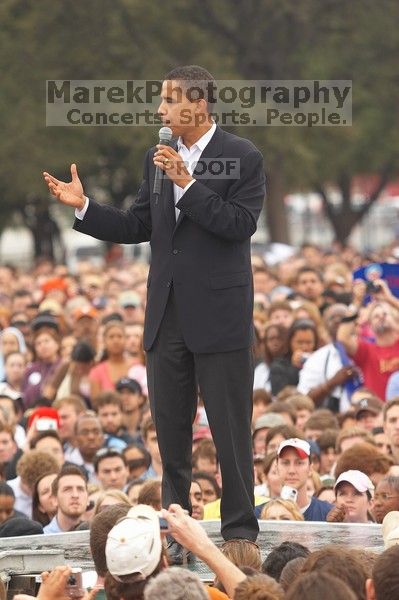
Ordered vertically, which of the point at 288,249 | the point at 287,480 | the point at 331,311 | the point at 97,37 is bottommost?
the point at 287,480

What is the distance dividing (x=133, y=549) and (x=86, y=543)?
2.34 meters

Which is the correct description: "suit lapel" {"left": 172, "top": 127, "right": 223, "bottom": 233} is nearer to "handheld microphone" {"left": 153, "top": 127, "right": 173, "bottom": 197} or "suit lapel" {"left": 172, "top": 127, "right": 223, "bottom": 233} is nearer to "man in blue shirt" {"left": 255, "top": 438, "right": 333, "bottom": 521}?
"handheld microphone" {"left": 153, "top": 127, "right": 173, "bottom": 197}

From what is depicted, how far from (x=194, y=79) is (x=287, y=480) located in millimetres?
3322

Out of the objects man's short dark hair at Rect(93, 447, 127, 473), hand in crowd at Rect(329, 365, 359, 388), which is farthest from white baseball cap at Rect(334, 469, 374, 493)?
hand in crowd at Rect(329, 365, 359, 388)

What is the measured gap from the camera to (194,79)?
7031mm

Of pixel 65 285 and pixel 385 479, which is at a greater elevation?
pixel 65 285

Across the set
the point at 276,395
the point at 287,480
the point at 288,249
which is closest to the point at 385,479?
the point at 287,480

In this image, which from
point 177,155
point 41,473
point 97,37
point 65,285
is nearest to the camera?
point 177,155

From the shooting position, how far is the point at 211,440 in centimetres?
1112

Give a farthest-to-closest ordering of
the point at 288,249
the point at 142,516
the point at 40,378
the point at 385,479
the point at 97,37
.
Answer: the point at 97,37 → the point at 288,249 → the point at 40,378 → the point at 385,479 → the point at 142,516

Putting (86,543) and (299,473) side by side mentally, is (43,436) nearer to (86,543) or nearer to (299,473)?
(299,473)

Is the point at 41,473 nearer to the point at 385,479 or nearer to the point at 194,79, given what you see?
the point at 385,479

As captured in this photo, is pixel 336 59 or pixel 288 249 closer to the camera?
pixel 288 249

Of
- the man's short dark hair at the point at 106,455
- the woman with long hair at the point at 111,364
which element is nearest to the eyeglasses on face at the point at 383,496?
the man's short dark hair at the point at 106,455
